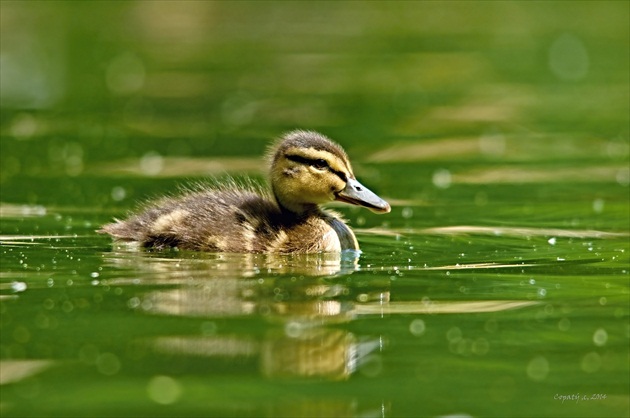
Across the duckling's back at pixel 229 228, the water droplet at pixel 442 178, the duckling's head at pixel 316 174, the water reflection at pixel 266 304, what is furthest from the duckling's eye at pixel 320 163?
the water droplet at pixel 442 178

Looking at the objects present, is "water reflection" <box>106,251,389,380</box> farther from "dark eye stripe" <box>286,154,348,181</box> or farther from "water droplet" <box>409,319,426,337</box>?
"dark eye stripe" <box>286,154,348,181</box>

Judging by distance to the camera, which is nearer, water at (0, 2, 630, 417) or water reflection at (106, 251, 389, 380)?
water at (0, 2, 630, 417)

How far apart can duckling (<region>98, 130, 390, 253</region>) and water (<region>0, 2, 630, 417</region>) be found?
6.9 inches

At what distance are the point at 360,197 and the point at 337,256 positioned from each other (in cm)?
44

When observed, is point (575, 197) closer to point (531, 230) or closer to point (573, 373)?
point (531, 230)

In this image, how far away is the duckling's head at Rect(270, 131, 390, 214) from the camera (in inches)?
338

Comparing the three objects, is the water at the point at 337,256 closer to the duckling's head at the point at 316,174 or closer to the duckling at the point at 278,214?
the duckling at the point at 278,214

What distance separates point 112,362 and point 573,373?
187cm

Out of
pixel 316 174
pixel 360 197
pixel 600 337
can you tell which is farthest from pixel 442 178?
pixel 600 337

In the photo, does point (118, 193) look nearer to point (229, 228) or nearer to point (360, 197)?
point (229, 228)

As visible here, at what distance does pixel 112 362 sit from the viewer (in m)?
5.84

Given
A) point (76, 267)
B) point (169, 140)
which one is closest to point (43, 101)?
point (169, 140)

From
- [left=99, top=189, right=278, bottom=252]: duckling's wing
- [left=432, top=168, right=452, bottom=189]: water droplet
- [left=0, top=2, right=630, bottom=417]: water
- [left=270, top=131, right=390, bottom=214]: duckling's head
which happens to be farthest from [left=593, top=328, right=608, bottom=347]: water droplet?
[left=432, top=168, right=452, bottom=189]: water droplet

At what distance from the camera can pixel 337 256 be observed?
27.6 feet
